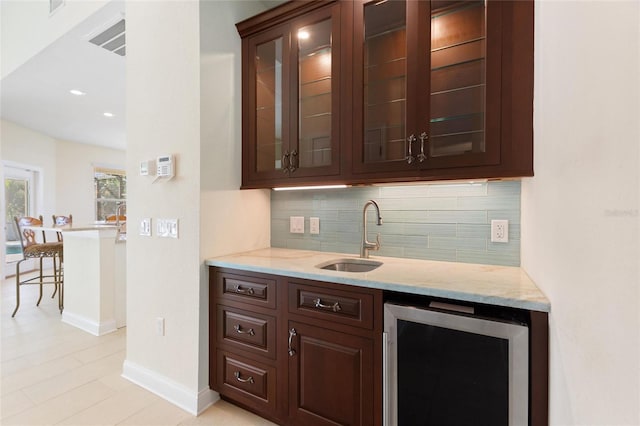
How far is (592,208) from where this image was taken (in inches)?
24.9

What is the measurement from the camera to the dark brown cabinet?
1.34m

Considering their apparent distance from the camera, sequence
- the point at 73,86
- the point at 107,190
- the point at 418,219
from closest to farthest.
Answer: the point at 418,219
the point at 73,86
the point at 107,190

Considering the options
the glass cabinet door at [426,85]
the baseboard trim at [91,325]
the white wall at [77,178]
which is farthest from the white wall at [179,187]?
the white wall at [77,178]

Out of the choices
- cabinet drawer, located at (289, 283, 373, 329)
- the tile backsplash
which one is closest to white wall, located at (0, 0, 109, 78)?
the tile backsplash

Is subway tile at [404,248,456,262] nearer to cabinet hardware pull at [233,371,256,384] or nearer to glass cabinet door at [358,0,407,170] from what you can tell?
glass cabinet door at [358,0,407,170]

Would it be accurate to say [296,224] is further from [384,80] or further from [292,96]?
[384,80]

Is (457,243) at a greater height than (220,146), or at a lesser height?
lesser

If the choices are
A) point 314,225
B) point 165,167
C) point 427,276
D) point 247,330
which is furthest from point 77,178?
point 427,276

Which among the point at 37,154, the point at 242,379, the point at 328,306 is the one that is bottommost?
the point at 242,379

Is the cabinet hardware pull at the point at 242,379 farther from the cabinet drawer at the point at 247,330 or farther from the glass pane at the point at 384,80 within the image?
the glass pane at the point at 384,80

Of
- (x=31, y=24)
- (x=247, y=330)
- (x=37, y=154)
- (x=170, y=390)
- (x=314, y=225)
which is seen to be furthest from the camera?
(x=37, y=154)

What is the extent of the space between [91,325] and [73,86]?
305cm

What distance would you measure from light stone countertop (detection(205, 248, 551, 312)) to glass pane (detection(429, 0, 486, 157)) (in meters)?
0.60

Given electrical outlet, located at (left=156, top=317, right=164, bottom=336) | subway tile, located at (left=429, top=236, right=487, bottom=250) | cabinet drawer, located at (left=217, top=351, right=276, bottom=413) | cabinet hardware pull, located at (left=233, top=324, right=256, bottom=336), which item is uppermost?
subway tile, located at (left=429, top=236, right=487, bottom=250)
